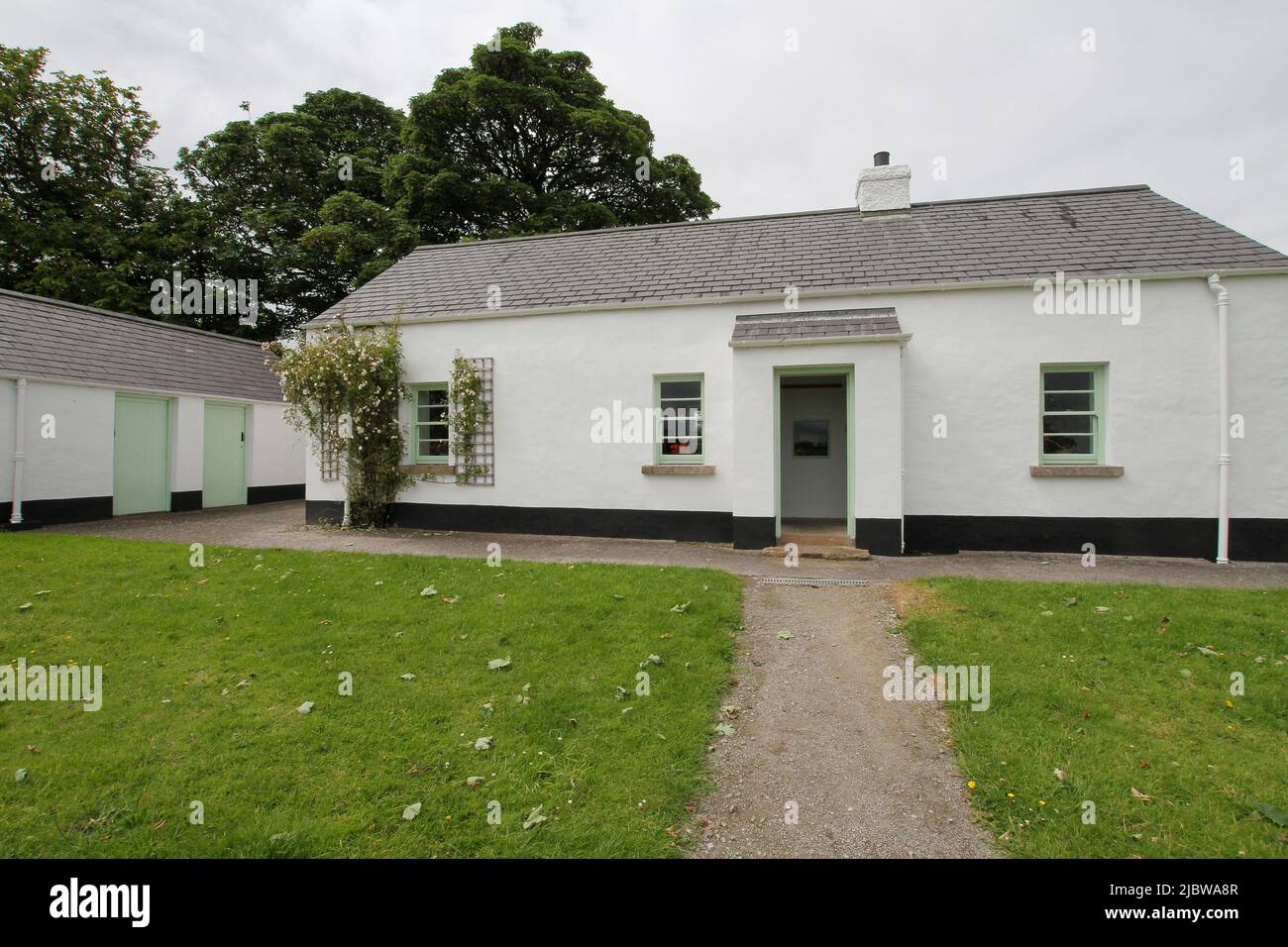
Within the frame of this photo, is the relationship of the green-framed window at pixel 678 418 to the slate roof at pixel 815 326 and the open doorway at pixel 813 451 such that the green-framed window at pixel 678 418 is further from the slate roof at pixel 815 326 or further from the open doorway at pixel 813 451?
the open doorway at pixel 813 451

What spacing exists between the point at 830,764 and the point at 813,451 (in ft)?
31.4

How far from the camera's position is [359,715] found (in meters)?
4.09

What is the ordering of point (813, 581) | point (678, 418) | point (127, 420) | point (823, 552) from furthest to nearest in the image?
point (127, 420)
point (678, 418)
point (823, 552)
point (813, 581)

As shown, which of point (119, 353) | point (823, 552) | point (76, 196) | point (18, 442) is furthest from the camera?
point (76, 196)

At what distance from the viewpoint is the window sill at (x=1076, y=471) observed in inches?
355

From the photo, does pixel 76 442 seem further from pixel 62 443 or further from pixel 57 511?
pixel 57 511

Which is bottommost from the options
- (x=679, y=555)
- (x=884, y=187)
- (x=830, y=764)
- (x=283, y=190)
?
(x=830, y=764)

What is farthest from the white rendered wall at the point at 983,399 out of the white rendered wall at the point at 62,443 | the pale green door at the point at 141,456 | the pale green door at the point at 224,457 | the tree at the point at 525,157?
the tree at the point at 525,157

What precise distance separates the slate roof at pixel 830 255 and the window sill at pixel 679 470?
9.80ft

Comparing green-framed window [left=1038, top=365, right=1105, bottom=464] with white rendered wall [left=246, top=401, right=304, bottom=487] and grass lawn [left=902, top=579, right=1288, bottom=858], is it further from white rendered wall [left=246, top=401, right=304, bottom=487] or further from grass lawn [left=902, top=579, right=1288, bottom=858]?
white rendered wall [left=246, top=401, right=304, bottom=487]

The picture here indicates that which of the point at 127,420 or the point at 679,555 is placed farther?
the point at 127,420

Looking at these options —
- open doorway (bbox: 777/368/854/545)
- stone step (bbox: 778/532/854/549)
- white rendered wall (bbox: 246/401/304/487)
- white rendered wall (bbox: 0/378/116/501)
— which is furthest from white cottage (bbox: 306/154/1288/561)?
white rendered wall (bbox: 246/401/304/487)

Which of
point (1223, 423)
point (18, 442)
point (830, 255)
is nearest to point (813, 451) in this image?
point (830, 255)
